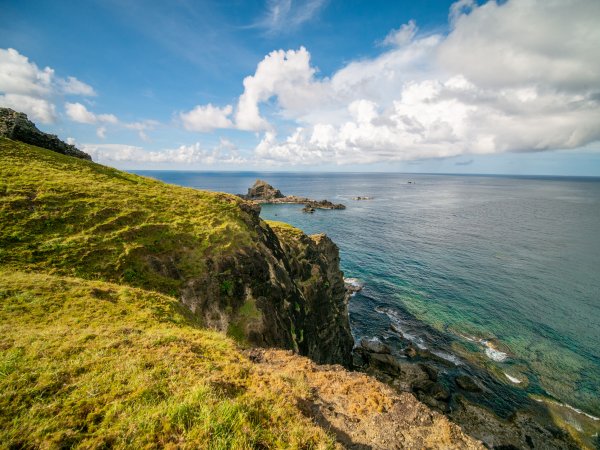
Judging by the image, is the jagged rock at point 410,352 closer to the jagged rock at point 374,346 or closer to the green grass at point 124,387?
the jagged rock at point 374,346

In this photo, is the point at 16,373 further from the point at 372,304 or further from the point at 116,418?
the point at 372,304

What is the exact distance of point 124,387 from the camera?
28.0 ft

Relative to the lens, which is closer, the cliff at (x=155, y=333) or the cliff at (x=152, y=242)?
the cliff at (x=155, y=333)

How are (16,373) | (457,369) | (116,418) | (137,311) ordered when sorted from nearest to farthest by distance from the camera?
(116,418) → (16,373) → (137,311) → (457,369)

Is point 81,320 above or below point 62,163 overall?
below

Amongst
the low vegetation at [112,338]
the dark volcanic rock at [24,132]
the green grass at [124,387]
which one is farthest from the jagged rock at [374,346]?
the dark volcanic rock at [24,132]

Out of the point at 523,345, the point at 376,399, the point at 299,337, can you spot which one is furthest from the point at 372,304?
the point at 376,399

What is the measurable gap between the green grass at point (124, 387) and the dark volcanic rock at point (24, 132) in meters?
29.1

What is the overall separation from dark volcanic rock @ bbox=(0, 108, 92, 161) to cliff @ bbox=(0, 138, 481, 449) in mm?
4560

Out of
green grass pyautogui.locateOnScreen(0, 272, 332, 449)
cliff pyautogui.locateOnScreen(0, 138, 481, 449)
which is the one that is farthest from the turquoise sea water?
green grass pyautogui.locateOnScreen(0, 272, 332, 449)

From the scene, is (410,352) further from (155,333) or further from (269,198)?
(269,198)

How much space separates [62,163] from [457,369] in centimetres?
5754

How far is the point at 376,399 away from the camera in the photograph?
486 inches

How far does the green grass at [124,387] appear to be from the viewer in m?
6.95
